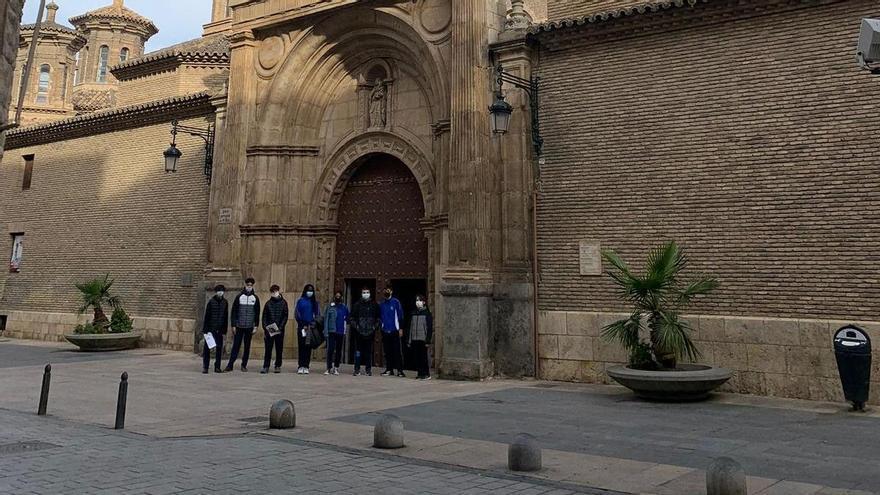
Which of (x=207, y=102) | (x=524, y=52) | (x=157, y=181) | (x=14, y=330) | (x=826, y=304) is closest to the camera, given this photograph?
(x=826, y=304)

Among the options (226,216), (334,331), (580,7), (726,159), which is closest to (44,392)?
(334,331)

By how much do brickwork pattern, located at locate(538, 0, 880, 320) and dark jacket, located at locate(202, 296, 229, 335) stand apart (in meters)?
6.44

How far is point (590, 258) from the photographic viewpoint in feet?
37.1

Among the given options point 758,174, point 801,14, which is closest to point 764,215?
point 758,174

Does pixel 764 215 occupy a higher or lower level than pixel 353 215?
lower

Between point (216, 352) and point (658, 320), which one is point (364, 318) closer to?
point (216, 352)

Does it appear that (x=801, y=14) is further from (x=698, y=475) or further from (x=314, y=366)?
(x=314, y=366)

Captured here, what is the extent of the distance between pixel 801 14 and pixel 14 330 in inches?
921

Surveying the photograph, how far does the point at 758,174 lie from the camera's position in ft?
32.5

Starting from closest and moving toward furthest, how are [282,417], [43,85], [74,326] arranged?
[282,417] < [74,326] < [43,85]

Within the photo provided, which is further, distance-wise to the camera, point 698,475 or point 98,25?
point 98,25

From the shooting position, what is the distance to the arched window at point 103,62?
35.6m

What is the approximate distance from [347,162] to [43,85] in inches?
1401

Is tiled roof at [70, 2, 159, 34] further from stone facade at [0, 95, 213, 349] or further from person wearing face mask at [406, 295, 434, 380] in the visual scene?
person wearing face mask at [406, 295, 434, 380]
